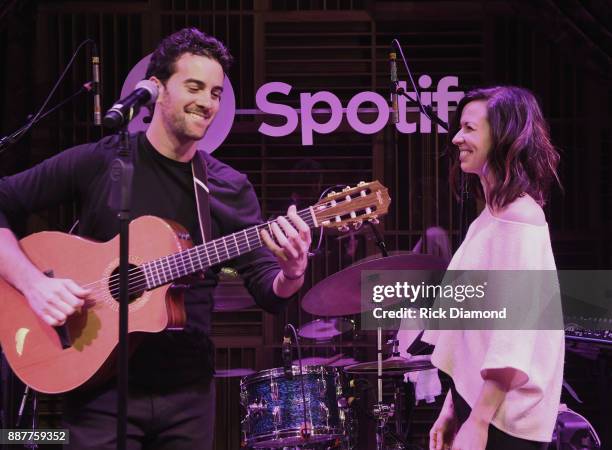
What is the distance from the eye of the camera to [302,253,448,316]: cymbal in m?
4.39

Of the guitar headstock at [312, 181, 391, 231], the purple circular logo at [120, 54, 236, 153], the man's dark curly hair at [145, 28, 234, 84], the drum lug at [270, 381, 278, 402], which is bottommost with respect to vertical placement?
the drum lug at [270, 381, 278, 402]

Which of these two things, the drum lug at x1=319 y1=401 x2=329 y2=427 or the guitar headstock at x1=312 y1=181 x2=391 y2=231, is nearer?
the guitar headstock at x1=312 y1=181 x2=391 y2=231

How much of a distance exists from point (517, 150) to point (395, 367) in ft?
8.73

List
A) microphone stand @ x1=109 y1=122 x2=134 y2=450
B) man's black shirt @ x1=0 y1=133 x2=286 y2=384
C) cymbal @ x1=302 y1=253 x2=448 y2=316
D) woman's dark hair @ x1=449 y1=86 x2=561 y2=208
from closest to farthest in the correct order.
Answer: microphone stand @ x1=109 y1=122 x2=134 y2=450 < woman's dark hair @ x1=449 y1=86 x2=561 y2=208 < man's black shirt @ x1=0 y1=133 x2=286 y2=384 < cymbal @ x1=302 y1=253 x2=448 y2=316

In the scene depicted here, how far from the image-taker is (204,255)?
8.81 ft

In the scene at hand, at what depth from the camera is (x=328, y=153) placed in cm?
646

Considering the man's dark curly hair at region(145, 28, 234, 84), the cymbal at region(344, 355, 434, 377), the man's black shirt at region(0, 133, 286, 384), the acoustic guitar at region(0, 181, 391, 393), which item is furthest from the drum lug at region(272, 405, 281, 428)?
the man's dark curly hair at region(145, 28, 234, 84)

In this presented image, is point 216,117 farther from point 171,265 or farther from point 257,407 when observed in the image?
point 171,265

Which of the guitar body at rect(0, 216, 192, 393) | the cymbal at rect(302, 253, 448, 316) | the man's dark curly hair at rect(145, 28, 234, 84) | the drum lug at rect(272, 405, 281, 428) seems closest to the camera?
the guitar body at rect(0, 216, 192, 393)

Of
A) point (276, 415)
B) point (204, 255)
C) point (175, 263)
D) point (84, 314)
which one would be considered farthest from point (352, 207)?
point (276, 415)

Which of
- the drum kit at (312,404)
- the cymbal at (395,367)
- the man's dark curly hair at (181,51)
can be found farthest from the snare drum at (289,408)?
the man's dark curly hair at (181,51)

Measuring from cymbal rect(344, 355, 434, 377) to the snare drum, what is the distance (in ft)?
0.77

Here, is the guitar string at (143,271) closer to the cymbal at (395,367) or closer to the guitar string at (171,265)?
the guitar string at (171,265)

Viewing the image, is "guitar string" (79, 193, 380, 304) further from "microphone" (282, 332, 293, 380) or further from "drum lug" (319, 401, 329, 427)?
"drum lug" (319, 401, 329, 427)
